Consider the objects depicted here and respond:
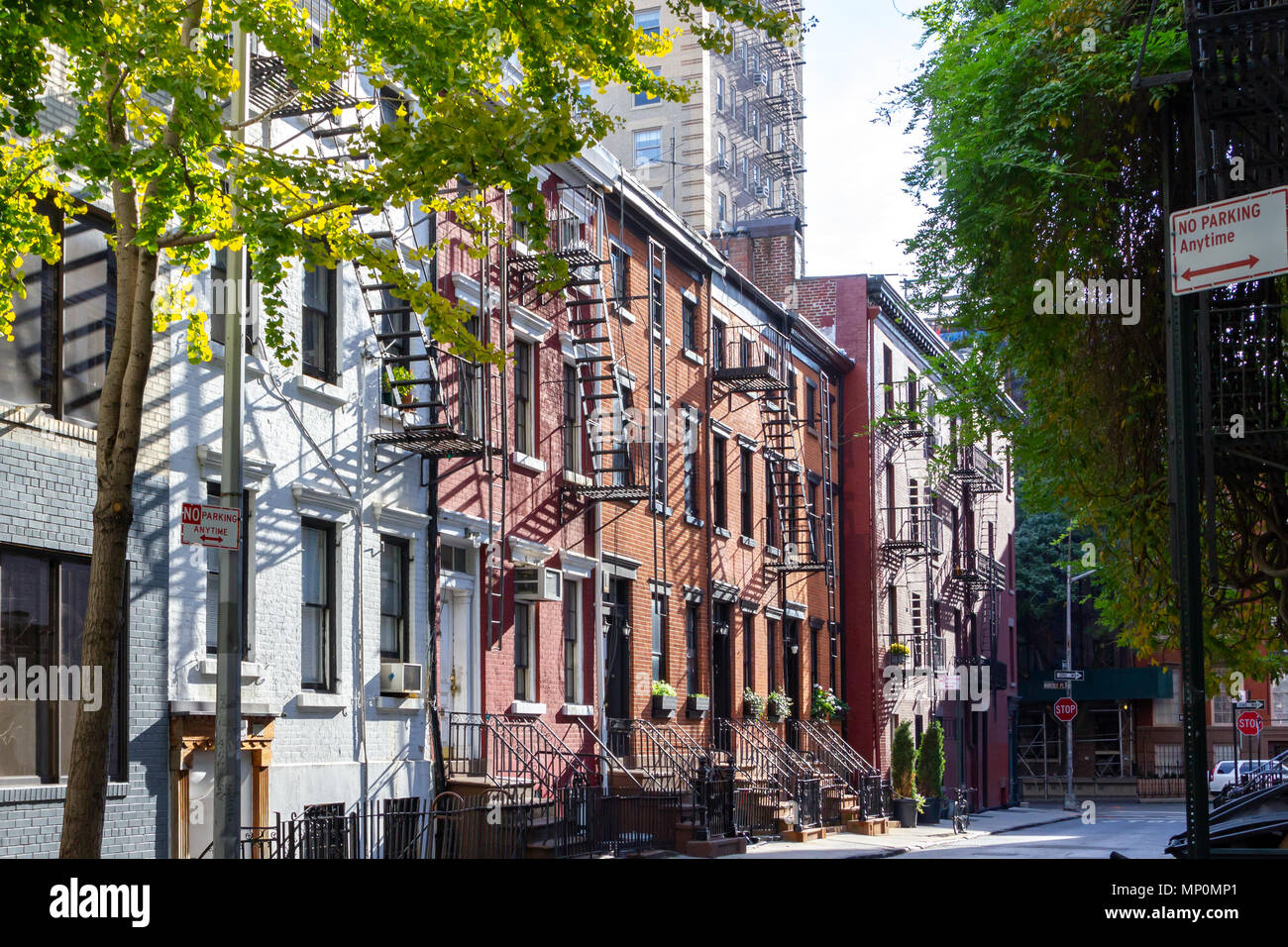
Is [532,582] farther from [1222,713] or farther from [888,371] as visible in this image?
[1222,713]

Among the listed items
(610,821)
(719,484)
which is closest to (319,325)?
(610,821)

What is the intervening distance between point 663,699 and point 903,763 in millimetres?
12215

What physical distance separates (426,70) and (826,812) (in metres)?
25.0

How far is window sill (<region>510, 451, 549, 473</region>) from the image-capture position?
76.5ft

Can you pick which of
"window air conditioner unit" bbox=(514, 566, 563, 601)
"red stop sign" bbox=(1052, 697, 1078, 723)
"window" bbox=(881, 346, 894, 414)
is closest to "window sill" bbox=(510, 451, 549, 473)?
"window air conditioner unit" bbox=(514, 566, 563, 601)

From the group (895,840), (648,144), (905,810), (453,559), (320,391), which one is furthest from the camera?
(648,144)

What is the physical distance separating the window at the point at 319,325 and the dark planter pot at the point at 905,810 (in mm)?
23688

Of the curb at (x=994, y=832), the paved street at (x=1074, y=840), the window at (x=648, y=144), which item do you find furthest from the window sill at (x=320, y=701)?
the window at (x=648, y=144)

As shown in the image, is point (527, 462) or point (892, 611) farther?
point (892, 611)

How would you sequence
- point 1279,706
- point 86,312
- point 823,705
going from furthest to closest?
point 1279,706 → point 823,705 → point 86,312

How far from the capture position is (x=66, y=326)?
14562 mm

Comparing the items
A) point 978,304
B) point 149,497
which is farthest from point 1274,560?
point 149,497

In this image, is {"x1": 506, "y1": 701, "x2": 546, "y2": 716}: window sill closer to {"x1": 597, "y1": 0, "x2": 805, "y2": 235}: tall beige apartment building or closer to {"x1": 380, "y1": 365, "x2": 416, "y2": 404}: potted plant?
{"x1": 380, "y1": 365, "x2": 416, "y2": 404}: potted plant

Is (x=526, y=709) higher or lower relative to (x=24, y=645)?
lower
